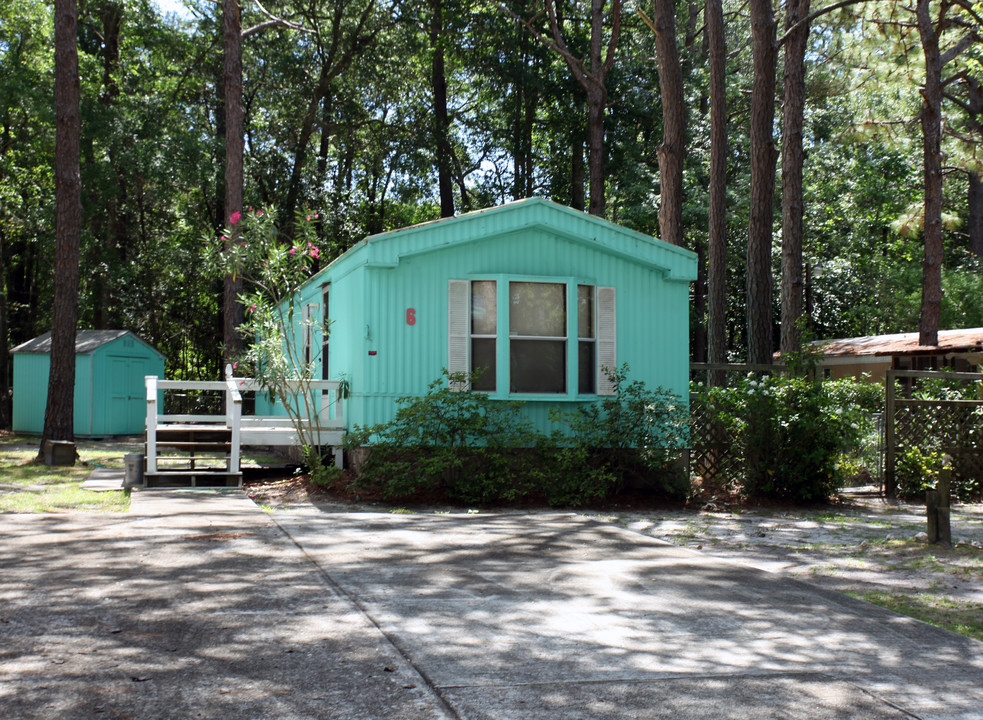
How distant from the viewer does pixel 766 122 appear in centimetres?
1575

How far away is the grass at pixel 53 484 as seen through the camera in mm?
9367

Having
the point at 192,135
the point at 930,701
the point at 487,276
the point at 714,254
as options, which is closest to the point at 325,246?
the point at 192,135

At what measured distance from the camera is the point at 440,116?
27.3 meters

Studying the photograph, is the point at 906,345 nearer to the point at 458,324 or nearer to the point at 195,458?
the point at 458,324

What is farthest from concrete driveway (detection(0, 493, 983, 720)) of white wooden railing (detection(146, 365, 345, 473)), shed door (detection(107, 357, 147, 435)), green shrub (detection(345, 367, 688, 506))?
shed door (detection(107, 357, 147, 435))

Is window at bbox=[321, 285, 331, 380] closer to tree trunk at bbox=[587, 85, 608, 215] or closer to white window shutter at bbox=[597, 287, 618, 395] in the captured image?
white window shutter at bbox=[597, 287, 618, 395]

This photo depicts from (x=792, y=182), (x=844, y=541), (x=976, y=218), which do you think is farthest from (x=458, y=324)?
A: (x=976, y=218)

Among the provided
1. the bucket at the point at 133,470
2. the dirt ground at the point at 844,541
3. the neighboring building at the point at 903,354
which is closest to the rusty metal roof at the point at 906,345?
the neighboring building at the point at 903,354

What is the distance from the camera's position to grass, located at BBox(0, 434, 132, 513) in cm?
937

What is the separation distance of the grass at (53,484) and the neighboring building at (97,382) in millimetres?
2651

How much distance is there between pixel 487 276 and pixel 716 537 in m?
4.45

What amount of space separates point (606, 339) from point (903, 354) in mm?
12013

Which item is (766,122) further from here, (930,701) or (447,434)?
(930,701)

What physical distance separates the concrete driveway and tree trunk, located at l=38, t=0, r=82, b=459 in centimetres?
861
